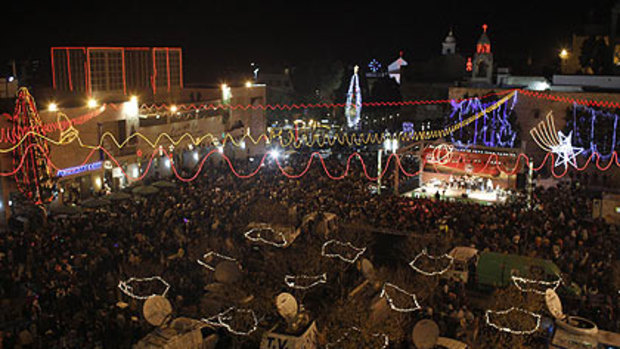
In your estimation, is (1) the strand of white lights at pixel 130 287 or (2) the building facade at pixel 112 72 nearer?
(1) the strand of white lights at pixel 130 287

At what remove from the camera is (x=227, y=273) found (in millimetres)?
12852

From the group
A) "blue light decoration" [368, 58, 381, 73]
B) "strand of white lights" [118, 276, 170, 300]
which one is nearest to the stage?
"strand of white lights" [118, 276, 170, 300]

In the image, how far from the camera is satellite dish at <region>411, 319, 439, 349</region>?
10336 millimetres

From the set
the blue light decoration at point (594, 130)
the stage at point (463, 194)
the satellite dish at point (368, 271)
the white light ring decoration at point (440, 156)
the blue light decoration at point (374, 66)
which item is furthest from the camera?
the blue light decoration at point (374, 66)

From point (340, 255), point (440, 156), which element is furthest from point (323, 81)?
point (340, 255)

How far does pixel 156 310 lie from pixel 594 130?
2229 cm

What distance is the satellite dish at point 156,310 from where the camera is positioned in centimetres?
1045

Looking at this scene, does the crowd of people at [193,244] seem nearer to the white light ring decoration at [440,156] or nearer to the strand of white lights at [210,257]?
the strand of white lights at [210,257]

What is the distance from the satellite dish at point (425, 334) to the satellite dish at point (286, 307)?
6.85ft

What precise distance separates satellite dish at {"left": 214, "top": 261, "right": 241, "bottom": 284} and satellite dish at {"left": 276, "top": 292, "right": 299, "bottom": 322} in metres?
2.70

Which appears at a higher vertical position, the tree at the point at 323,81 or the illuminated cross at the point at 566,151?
the tree at the point at 323,81

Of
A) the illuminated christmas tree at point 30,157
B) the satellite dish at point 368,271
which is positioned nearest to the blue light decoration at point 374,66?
the illuminated christmas tree at point 30,157

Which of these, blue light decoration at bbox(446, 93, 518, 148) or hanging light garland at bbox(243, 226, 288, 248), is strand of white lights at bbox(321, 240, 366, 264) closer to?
hanging light garland at bbox(243, 226, 288, 248)

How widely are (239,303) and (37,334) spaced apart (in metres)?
3.72
